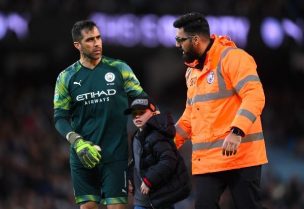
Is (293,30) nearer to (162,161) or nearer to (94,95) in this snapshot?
(94,95)

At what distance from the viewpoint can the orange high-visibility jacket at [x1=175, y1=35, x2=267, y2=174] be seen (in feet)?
19.5

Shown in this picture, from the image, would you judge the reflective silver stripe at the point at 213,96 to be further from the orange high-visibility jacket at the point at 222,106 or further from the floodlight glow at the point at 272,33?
the floodlight glow at the point at 272,33

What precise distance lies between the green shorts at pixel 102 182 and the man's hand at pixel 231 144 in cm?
126

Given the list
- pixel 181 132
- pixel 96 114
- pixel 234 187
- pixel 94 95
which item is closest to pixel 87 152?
pixel 96 114

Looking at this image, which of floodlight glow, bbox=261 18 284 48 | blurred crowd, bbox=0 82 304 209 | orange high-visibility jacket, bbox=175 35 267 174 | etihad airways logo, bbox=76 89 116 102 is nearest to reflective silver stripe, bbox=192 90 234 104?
orange high-visibility jacket, bbox=175 35 267 174

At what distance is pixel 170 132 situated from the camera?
6434mm

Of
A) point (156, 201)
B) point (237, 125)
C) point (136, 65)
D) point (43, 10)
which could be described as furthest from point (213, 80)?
point (136, 65)

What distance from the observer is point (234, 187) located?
6.12 meters

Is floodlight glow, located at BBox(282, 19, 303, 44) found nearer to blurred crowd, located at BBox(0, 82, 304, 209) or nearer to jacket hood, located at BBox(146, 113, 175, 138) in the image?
blurred crowd, located at BBox(0, 82, 304, 209)

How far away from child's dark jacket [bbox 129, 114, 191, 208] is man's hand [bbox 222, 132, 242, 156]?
707mm

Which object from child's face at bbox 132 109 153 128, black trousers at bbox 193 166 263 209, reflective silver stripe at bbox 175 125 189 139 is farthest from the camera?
reflective silver stripe at bbox 175 125 189 139

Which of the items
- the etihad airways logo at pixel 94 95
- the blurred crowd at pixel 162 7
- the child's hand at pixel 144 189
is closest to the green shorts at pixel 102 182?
the child's hand at pixel 144 189

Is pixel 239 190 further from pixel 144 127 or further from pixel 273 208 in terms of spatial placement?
pixel 273 208

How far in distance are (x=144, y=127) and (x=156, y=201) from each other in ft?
1.94
